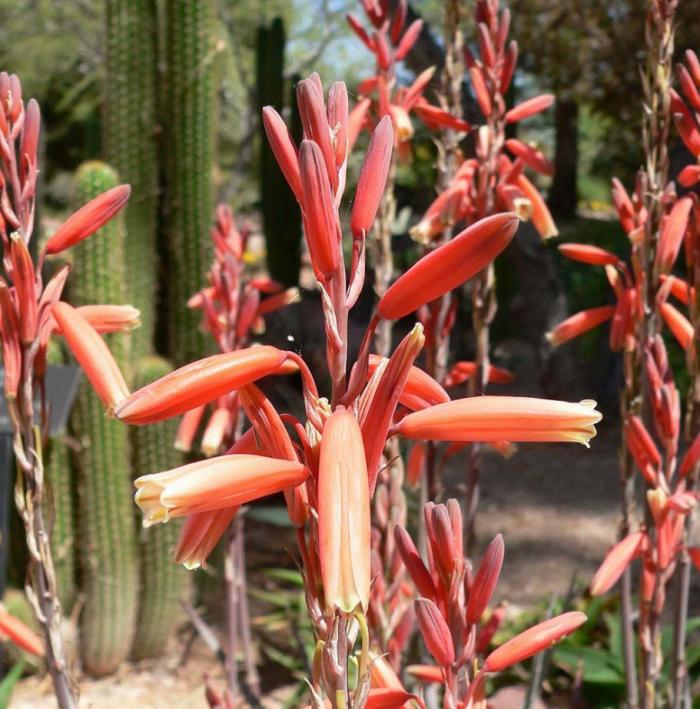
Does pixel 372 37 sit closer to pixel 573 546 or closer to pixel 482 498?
pixel 573 546

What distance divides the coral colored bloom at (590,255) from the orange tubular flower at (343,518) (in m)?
1.15

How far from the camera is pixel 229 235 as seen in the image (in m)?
2.24

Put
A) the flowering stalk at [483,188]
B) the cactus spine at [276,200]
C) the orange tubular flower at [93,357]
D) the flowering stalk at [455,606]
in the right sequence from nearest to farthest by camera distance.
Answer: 1. the flowering stalk at [455,606]
2. the orange tubular flower at [93,357]
3. the flowering stalk at [483,188]
4. the cactus spine at [276,200]

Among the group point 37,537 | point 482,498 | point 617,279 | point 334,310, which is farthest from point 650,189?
point 482,498

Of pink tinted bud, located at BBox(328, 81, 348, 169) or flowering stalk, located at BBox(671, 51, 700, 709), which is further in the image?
flowering stalk, located at BBox(671, 51, 700, 709)

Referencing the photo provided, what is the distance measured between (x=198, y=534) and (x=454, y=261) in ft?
1.03

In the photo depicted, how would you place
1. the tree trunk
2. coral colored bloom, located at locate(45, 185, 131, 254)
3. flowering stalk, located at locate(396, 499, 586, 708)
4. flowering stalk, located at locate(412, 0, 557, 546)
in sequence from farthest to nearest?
the tree trunk, flowering stalk, located at locate(412, 0, 557, 546), coral colored bloom, located at locate(45, 185, 131, 254), flowering stalk, located at locate(396, 499, 586, 708)

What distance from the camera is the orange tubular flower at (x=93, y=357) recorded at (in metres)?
1.01

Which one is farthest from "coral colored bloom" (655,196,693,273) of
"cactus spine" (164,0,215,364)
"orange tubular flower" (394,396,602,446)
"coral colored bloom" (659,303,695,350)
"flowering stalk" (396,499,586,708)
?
"cactus spine" (164,0,215,364)

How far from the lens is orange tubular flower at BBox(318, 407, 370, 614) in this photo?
2.06ft

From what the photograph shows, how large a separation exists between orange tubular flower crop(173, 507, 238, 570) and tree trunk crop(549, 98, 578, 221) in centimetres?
1263

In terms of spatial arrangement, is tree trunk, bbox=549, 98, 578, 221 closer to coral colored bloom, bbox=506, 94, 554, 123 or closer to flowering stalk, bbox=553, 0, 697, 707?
coral colored bloom, bbox=506, 94, 554, 123

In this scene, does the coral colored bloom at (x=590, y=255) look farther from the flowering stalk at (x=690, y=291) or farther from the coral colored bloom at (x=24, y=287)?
the coral colored bloom at (x=24, y=287)

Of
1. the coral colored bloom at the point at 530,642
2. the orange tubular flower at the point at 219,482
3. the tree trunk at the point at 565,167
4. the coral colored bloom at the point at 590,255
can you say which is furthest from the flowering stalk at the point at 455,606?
the tree trunk at the point at 565,167
